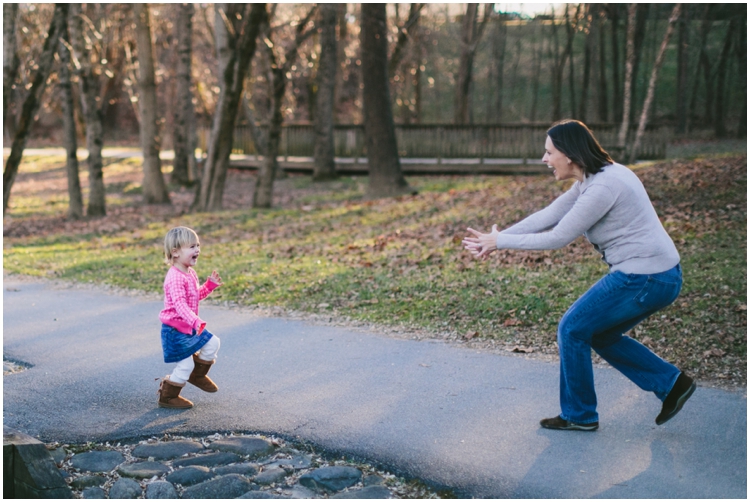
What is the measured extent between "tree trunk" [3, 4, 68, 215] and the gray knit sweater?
1100 cm

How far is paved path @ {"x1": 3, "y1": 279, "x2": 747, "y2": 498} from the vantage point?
4.51 metres

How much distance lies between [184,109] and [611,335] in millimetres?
22577

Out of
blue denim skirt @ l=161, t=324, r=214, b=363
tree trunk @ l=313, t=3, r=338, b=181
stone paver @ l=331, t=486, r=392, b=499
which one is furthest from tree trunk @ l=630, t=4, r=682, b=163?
stone paver @ l=331, t=486, r=392, b=499

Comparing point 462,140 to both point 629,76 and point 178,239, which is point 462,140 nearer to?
point 629,76

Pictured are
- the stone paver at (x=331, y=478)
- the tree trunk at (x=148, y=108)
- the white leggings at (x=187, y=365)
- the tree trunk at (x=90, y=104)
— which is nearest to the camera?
the stone paver at (x=331, y=478)

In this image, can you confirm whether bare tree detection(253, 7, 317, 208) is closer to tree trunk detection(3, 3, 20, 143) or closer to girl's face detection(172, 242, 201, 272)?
tree trunk detection(3, 3, 20, 143)

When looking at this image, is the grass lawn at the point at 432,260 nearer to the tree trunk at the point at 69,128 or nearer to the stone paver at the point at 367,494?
the tree trunk at the point at 69,128

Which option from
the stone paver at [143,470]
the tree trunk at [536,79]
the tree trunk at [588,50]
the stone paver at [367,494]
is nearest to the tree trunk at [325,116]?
the tree trunk at [588,50]

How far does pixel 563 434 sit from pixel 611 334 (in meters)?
0.74

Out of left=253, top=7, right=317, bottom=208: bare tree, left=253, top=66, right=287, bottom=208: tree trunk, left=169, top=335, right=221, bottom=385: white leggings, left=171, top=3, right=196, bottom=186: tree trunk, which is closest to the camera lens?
left=169, top=335, right=221, bottom=385: white leggings

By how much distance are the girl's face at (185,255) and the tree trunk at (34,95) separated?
9.14 meters

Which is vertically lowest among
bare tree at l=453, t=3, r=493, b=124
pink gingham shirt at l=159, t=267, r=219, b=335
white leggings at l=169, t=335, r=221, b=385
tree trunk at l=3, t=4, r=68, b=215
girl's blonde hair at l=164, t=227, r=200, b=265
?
white leggings at l=169, t=335, r=221, b=385

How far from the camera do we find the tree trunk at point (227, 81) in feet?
57.8

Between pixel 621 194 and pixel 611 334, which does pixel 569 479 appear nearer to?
pixel 611 334
